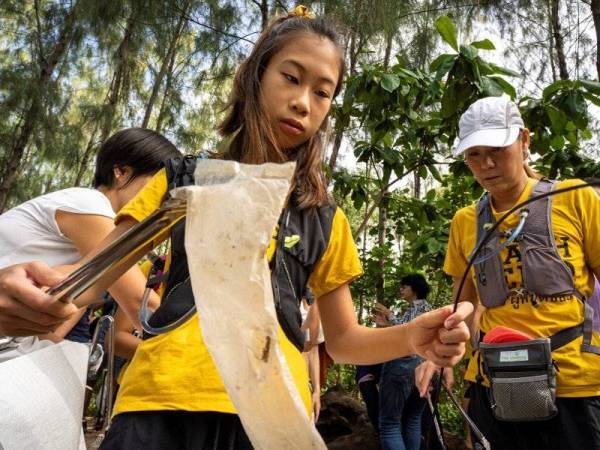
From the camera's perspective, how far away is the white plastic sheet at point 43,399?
783 mm

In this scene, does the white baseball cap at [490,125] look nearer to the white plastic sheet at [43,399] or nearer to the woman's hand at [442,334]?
the woman's hand at [442,334]

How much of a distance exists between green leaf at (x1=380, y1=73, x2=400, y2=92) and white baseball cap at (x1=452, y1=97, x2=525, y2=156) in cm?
169

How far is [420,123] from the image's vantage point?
15.0 ft

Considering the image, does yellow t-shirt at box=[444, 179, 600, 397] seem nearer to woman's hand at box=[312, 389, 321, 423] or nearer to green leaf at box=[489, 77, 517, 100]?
woman's hand at box=[312, 389, 321, 423]

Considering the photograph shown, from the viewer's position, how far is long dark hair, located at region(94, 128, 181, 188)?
1.84 meters

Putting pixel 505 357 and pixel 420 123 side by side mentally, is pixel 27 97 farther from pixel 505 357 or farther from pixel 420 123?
pixel 505 357

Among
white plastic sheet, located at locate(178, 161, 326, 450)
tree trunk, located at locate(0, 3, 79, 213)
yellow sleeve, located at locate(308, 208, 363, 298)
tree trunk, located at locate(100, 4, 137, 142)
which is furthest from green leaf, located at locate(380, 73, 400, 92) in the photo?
tree trunk, located at locate(100, 4, 137, 142)

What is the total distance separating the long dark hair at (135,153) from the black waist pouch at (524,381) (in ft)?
3.77

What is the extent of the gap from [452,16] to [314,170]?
6238 mm

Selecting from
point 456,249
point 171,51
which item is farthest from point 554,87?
point 171,51

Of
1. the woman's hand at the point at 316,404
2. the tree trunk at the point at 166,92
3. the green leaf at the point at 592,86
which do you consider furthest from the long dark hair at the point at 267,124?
the tree trunk at the point at 166,92

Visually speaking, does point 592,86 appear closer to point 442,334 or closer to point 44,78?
point 442,334

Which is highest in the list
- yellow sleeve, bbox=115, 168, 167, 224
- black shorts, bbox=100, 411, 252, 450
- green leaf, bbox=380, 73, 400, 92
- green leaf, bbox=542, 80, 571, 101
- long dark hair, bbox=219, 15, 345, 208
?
green leaf, bbox=380, 73, 400, 92

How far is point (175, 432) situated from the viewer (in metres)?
0.99
